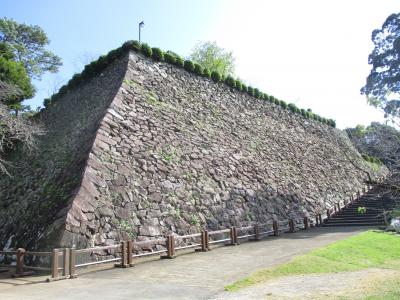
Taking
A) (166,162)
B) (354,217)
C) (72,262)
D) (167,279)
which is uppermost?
(166,162)

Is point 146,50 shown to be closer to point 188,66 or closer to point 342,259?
point 188,66

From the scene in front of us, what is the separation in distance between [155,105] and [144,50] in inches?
140

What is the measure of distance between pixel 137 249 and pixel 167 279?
2.81 m

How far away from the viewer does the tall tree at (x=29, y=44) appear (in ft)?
89.2

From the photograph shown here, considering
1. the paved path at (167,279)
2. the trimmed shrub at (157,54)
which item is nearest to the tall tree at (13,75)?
the trimmed shrub at (157,54)

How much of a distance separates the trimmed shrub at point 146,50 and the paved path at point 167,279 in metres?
10.2

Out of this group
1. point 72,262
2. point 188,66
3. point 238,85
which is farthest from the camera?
point 238,85

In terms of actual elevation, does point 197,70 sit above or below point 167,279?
above

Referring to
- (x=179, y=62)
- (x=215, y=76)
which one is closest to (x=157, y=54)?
(x=179, y=62)

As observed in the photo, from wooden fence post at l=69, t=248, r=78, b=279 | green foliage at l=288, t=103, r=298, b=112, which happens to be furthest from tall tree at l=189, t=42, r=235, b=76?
wooden fence post at l=69, t=248, r=78, b=279

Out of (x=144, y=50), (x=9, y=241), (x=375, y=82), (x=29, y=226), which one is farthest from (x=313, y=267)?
(x=375, y=82)

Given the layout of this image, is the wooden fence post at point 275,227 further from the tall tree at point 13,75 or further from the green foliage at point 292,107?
the green foliage at point 292,107

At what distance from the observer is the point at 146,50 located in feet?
58.6

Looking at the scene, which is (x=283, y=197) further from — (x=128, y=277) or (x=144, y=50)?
(x=128, y=277)
